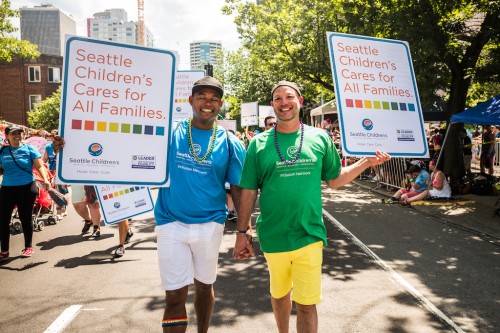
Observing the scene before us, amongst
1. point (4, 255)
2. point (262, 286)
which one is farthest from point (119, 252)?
point (262, 286)

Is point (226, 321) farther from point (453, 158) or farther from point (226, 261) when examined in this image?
point (453, 158)

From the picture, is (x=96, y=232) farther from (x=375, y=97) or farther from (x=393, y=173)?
(x=393, y=173)

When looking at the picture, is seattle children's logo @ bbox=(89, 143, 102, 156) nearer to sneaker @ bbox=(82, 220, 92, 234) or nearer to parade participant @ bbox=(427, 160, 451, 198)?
sneaker @ bbox=(82, 220, 92, 234)

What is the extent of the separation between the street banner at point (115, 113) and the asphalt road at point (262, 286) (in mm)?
1599

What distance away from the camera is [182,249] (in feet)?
10.5

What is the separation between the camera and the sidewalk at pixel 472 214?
8.13 meters

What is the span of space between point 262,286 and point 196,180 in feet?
7.33

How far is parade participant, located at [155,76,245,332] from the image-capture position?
3158mm

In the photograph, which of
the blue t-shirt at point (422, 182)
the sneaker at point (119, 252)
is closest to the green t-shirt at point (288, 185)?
the sneaker at point (119, 252)

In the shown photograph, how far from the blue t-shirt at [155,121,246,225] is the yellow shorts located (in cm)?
57

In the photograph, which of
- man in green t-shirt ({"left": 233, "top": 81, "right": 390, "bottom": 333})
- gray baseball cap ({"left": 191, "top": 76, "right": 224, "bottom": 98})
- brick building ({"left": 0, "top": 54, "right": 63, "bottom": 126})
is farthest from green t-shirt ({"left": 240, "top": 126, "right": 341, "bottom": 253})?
brick building ({"left": 0, "top": 54, "right": 63, "bottom": 126})

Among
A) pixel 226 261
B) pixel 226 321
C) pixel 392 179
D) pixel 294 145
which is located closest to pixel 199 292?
pixel 226 321

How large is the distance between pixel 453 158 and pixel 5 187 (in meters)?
12.0

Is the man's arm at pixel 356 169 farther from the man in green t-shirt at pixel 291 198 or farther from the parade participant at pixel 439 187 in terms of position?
the parade participant at pixel 439 187
